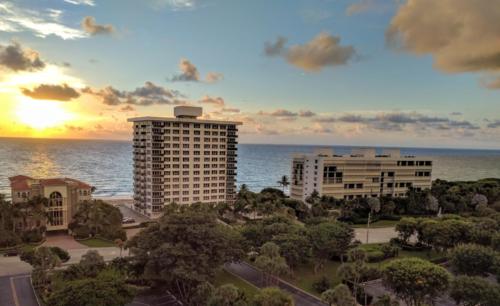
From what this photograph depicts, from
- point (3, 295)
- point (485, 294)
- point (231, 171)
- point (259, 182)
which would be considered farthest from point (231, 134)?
point (259, 182)

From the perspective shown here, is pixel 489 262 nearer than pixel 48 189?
Yes

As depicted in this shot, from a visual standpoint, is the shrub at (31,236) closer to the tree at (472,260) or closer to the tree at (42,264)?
the tree at (42,264)

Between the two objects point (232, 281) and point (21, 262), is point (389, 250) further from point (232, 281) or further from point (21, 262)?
point (21, 262)

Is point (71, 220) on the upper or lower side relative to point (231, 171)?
lower

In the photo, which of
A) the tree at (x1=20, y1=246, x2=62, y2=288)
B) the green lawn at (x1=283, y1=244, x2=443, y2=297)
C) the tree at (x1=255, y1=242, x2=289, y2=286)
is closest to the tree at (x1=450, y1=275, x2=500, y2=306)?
the green lawn at (x1=283, y1=244, x2=443, y2=297)

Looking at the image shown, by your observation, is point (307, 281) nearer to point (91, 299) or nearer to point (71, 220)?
point (91, 299)

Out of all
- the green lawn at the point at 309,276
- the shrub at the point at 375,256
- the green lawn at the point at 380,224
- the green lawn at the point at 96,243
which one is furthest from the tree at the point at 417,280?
the green lawn at the point at 96,243

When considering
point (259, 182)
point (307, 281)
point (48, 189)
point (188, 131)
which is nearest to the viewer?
point (307, 281)
